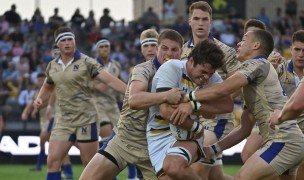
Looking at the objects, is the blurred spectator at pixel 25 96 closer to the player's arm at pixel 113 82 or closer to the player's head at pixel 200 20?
the player's arm at pixel 113 82

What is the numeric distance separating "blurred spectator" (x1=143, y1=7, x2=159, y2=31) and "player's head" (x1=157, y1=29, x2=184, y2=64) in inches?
795

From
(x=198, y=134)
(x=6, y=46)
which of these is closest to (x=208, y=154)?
(x=198, y=134)

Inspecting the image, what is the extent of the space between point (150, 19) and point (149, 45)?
17522 millimetres

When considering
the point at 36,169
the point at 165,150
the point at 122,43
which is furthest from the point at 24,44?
the point at 165,150

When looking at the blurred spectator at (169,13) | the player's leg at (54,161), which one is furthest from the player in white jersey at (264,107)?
the blurred spectator at (169,13)

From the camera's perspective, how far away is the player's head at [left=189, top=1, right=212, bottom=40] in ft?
37.2

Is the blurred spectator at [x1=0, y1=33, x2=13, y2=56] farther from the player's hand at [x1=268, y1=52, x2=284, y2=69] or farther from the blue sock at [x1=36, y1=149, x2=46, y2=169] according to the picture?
the player's hand at [x1=268, y1=52, x2=284, y2=69]

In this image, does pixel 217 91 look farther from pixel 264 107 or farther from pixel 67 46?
pixel 67 46

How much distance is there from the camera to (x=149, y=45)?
1275cm

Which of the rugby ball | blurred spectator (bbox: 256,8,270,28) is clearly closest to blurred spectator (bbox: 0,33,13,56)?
blurred spectator (bbox: 256,8,270,28)

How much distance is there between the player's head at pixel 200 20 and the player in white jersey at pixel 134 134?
64.9 inches

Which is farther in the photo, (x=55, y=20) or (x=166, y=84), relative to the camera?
(x=55, y=20)

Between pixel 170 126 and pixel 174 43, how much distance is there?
94 centimetres

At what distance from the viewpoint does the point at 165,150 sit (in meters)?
9.26
